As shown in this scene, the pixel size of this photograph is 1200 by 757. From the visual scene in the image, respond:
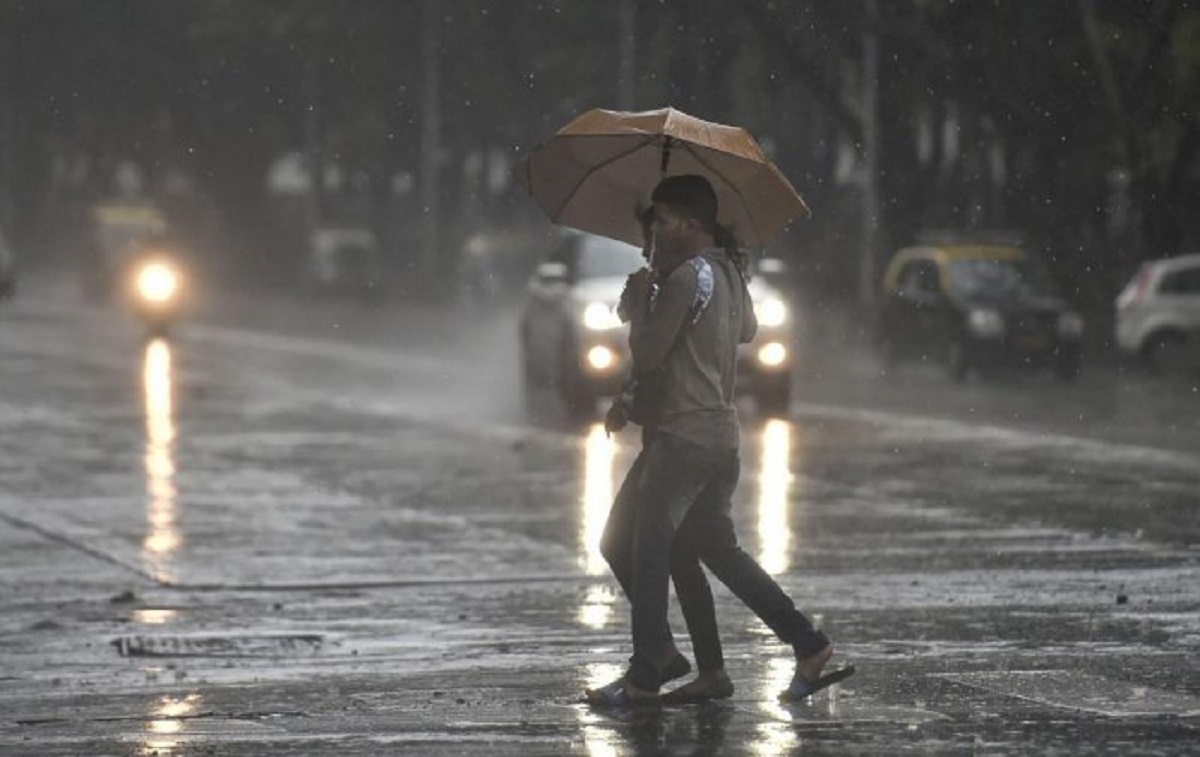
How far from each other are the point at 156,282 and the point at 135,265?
6704 mm

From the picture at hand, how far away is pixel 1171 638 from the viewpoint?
11672 mm

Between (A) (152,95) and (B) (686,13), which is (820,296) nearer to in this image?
(B) (686,13)

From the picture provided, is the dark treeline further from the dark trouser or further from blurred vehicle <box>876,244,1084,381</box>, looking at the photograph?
the dark trouser

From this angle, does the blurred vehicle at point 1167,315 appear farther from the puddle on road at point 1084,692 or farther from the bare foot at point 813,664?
the bare foot at point 813,664

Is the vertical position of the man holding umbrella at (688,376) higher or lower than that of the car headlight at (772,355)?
lower

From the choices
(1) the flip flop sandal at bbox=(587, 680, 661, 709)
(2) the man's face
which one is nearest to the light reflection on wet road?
(1) the flip flop sandal at bbox=(587, 680, 661, 709)

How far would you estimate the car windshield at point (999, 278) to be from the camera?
35125 millimetres

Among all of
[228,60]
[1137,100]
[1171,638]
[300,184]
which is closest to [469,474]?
[1171,638]

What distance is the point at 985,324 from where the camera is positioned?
34.1 meters

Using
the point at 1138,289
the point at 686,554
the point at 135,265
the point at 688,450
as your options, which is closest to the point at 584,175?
the point at 688,450

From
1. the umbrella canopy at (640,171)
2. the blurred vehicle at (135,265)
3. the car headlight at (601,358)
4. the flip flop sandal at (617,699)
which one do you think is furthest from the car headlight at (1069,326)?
the flip flop sandal at (617,699)

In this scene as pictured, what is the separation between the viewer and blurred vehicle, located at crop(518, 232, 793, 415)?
26.7 m

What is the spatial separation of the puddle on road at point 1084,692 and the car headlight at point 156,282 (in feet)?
123

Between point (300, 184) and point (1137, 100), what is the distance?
77508 mm
